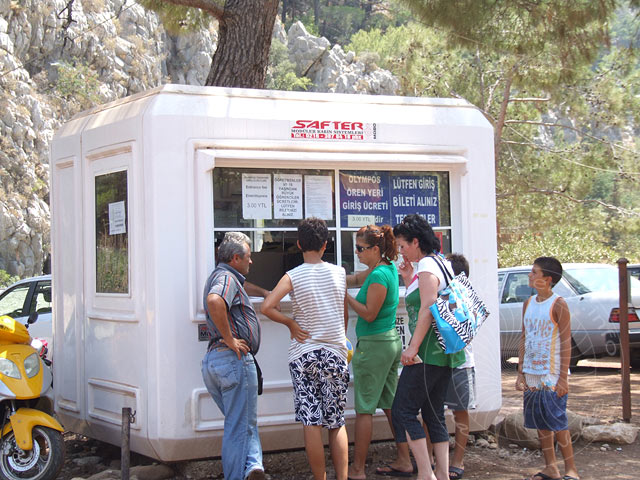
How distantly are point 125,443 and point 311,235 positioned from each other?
1.84m

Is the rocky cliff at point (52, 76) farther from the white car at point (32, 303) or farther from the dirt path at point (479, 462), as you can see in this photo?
the dirt path at point (479, 462)

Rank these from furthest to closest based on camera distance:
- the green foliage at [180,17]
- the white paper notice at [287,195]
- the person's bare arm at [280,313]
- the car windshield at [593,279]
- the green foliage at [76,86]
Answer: the green foliage at [76,86] → the green foliage at [180,17] → the car windshield at [593,279] → the white paper notice at [287,195] → the person's bare arm at [280,313]

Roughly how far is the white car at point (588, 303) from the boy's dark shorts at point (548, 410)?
13.0 ft

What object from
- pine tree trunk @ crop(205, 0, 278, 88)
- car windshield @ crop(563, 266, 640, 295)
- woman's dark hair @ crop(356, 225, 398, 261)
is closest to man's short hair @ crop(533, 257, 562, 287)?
woman's dark hair @ crop(356, 225, 398, 261)

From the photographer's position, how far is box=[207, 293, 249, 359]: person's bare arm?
473cm

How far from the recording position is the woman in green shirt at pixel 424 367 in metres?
4.91

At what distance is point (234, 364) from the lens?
487 centimetres

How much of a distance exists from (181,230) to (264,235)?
73cm

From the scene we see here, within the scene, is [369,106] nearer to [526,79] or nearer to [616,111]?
[526,79]

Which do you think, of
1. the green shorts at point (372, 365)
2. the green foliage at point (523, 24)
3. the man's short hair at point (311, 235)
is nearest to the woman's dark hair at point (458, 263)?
the green shorts at point (372, 365)

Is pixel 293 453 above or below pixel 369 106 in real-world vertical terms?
below

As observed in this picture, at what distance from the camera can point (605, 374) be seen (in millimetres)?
10828

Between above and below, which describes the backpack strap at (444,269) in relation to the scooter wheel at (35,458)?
above

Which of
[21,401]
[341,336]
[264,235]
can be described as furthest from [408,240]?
[21,401]
